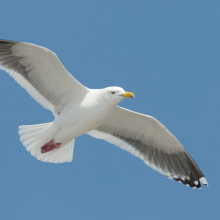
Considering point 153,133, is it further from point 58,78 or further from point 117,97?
point 58,78

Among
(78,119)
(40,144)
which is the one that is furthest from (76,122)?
(40,144)

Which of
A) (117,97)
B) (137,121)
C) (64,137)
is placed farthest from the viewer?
(137,121)

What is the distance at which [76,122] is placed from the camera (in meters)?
6.16

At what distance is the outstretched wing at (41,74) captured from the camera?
20.0ft

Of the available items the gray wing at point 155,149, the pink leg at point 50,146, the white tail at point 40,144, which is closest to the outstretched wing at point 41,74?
the white tail at point 40,144

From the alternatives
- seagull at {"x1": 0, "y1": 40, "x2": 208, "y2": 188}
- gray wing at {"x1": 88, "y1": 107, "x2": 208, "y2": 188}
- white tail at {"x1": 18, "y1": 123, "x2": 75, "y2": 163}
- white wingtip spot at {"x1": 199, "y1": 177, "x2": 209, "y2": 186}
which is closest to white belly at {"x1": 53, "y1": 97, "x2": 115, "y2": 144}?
seagull at {"x1": 0, "y1": 40, "x2": 208, "y2": 188}

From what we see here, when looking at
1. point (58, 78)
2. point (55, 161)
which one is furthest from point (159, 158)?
point (58, 78)

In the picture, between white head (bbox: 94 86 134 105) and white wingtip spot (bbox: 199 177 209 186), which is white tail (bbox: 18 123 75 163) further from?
white wingtip spot (bbox: 199 177 209 186)

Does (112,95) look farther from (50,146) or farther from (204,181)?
(204,181)

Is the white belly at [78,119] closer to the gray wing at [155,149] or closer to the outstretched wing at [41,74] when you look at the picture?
the outstretched wing at [41,74]

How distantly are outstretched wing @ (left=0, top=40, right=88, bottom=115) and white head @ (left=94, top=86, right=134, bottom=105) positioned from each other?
1.28 feet

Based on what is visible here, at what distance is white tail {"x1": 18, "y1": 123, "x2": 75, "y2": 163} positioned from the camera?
6457 millimetres

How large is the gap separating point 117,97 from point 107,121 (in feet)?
4.05

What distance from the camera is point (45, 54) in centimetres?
602
